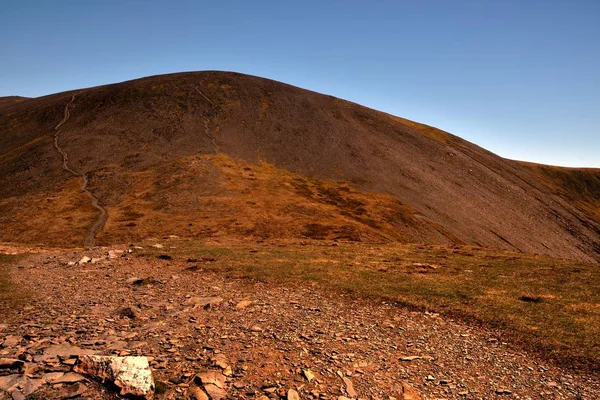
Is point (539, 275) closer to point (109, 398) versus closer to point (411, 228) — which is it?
point (109, 398)

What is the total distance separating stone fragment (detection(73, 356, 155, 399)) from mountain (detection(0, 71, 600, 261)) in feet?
116

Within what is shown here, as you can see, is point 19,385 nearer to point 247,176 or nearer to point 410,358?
point 410,358

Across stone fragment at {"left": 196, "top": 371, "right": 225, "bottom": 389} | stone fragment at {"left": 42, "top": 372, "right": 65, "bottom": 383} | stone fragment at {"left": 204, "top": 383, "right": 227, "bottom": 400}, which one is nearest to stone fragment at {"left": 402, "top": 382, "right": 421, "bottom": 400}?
stone fragment at {"left": 204, "top": 383, "right": 227, "bottom": 400}

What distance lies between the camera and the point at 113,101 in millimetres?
108375

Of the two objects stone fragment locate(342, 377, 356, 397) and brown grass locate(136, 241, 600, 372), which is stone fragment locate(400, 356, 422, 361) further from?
brown grass locate(136, 241, 600, 372)

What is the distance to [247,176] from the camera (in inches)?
3145

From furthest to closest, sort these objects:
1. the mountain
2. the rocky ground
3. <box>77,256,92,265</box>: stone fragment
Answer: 1. the mountain
2. <box>77,256,92,265</box>: stone fragment
3. the rocky ground

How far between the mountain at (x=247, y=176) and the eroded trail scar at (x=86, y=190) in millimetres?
322

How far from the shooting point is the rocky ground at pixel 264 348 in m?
12.0

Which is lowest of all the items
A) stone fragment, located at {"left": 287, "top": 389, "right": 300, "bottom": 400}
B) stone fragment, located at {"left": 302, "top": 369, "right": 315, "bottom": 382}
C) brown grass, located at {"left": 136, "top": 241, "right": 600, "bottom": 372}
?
stone fragment, located at {"left": 287, "top": 389, "right": 300, "bottom": 400}

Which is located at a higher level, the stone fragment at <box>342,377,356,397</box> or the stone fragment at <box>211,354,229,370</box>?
the stone fragment at <box>342,377,356,397</box>

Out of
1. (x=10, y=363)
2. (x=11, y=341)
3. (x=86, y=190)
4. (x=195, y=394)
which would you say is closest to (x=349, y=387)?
(x=195, y=394)

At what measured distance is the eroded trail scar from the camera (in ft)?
165

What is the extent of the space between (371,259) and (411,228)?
33755mm
